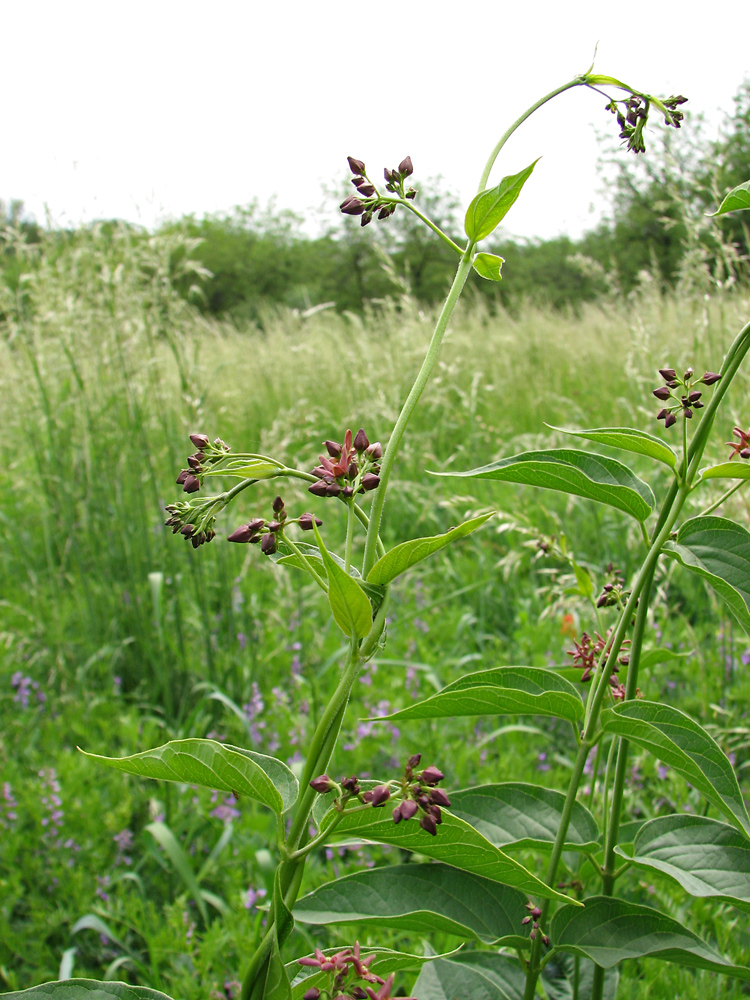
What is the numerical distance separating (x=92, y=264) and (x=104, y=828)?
2274 mm

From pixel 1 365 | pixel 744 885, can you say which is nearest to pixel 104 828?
pixel 744 885

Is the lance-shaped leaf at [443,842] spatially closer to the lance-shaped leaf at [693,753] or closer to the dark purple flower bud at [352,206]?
the lance-shaped leaf at [693,753]

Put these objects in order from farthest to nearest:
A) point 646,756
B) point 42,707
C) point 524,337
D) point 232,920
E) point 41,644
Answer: point 524,337 < point 41,644 < point 42,707 < point 646,756 < point 232,920

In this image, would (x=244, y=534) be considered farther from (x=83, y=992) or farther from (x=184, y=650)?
(x=184, y=650)

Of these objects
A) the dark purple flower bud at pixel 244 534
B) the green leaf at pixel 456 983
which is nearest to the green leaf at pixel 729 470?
the dark purple flower bud at pixel 244 534

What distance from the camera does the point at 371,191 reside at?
28.1 inches

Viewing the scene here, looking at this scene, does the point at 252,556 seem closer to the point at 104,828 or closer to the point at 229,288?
the point at 104,828

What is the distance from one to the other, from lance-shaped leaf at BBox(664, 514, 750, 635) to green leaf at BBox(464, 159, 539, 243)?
14.9 inches

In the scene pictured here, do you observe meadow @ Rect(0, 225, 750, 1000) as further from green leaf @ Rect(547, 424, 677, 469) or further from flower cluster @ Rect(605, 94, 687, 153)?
flower cluster @ Rect(605, 94, 687, 153)

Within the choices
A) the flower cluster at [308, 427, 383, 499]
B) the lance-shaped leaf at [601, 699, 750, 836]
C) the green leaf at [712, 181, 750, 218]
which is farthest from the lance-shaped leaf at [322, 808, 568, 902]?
the green leaf at [712, 181, 750, 218]

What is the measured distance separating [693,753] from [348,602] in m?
0.38

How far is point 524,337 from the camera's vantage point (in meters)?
7.21

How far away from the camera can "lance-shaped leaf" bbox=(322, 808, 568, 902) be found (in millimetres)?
613

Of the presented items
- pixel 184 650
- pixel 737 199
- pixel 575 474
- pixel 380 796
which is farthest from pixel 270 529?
pixel 184 650
